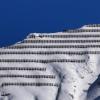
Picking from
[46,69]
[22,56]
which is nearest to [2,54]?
[22,56]

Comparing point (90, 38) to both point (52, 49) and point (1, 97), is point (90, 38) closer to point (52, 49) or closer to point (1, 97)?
point (52, 49)

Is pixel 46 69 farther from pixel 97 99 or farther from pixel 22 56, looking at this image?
pixel 97 99

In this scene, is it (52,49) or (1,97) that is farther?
(52,49)

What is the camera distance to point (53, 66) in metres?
2.69

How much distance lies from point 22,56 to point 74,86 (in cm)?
38

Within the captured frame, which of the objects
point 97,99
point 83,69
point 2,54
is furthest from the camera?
point 2,54

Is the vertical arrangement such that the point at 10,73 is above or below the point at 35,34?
below

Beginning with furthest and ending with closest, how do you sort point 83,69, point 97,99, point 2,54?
1. point 2,54
2. point 83,69
3. point 97,99

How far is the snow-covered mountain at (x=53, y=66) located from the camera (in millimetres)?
2553

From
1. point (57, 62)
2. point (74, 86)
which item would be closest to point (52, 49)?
point (57, 62)

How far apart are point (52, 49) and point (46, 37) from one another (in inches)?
4.7

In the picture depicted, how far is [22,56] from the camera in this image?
110 inches

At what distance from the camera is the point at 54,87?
8.47ft

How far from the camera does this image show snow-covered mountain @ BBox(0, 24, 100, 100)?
8.38 ft
